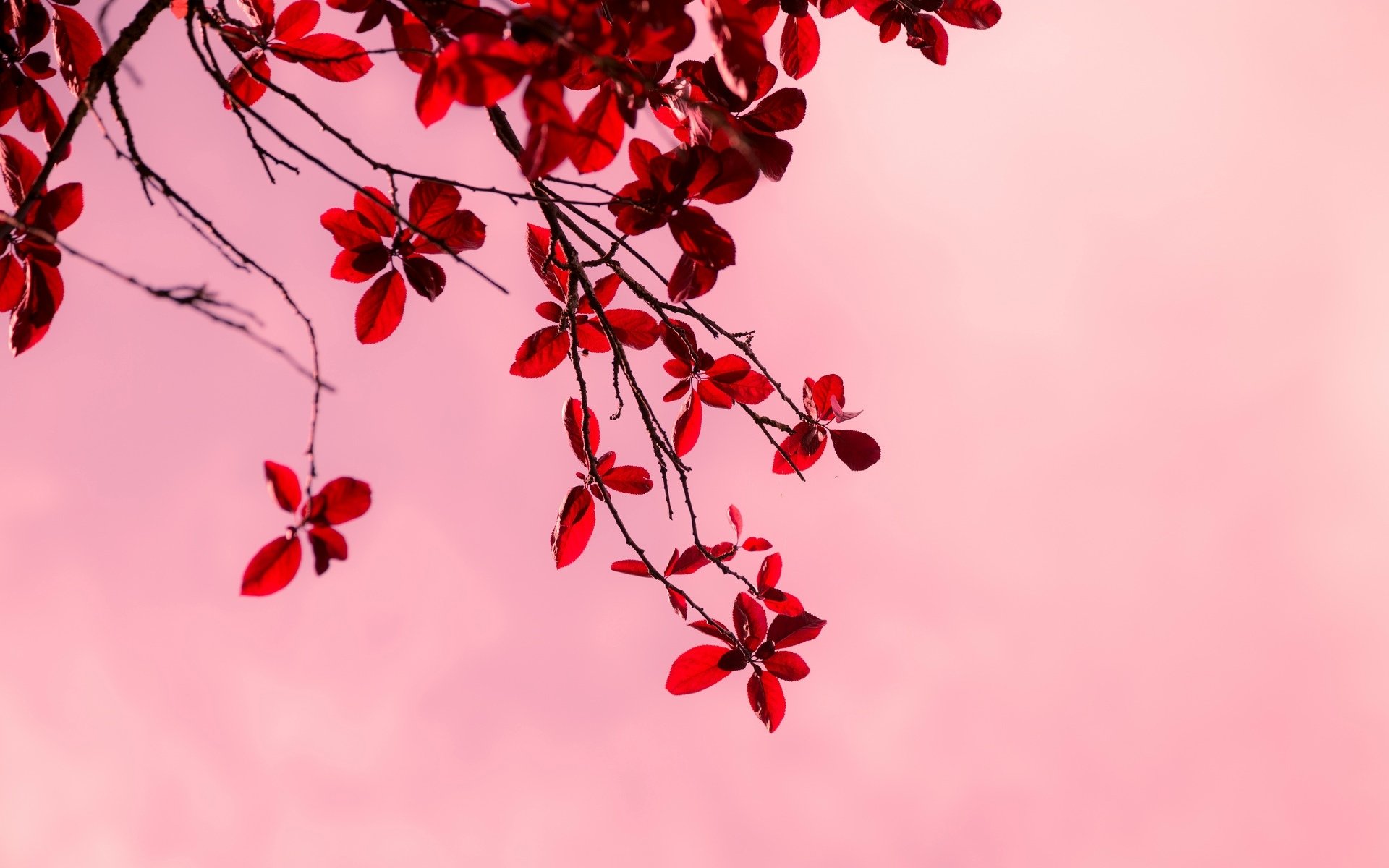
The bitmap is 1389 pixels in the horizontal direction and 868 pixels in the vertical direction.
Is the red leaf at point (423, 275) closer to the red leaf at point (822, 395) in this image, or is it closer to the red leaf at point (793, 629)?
the red leaf at point (822, 395)

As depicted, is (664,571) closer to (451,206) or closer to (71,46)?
(451,206)

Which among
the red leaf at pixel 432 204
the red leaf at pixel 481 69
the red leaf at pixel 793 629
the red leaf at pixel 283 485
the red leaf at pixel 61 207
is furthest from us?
the red leaf at pixel 793 629

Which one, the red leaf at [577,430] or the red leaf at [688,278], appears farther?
the red leaf at [577,430]

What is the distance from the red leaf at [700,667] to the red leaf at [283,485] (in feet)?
2.54

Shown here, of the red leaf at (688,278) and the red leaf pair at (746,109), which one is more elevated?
the red leaf pair at (746,109)

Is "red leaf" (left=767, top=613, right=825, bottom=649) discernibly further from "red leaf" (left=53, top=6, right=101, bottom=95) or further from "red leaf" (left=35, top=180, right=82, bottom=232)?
"red leaf" (left=53, top=6, right=101, bottom=95)

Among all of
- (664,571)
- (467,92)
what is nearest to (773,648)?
(664,571)

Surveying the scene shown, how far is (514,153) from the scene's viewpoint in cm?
130

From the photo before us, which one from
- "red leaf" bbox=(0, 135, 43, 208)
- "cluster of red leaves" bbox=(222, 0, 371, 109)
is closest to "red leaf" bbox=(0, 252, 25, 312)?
"red leaf" bbox=(0, 135, 43, 208)

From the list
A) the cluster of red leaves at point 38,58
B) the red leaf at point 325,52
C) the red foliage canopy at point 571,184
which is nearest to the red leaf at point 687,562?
the red foliage canopy at point 571,184

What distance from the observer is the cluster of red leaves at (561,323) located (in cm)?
149

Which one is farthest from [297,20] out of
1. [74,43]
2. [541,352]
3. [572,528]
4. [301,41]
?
[572,528]

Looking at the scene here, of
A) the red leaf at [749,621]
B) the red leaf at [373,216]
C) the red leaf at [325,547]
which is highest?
the red leaf at [373,216]

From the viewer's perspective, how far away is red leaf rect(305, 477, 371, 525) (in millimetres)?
1015
